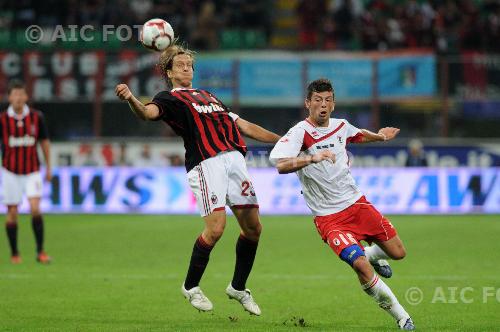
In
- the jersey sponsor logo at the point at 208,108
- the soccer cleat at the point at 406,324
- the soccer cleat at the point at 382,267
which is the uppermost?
the jersey sponsor logo at the point at 208,108

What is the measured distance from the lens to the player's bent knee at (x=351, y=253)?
7.54 meters

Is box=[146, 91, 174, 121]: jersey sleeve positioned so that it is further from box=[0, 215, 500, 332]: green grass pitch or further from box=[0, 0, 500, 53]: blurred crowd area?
box=[0, 0, 500, 53]: blurred crowd area

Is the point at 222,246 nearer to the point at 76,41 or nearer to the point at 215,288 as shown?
the point at 215,288

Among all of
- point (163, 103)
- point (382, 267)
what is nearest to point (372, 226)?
point (382, 267)

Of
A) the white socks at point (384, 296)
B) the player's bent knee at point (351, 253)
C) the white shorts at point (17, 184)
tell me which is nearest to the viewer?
the white socks at point (384, 296)

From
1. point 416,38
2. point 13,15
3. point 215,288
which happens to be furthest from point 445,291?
point 13,15

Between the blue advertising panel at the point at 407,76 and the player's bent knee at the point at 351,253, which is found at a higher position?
the blue advertising panel at the point at 407,76

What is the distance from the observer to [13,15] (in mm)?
25141

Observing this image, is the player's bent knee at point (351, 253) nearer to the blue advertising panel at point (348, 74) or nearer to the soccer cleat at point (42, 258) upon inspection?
the soccer cleat at point (42, 258)

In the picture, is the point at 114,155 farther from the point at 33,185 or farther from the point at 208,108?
the point at 208,108

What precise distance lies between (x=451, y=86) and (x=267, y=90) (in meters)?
4.16

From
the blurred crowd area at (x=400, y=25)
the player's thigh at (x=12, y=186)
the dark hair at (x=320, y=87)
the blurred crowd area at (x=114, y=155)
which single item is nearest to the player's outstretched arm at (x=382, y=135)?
the dark hair at (x=320, y=87)

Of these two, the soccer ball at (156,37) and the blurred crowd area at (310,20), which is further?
the blurred crowd area at (310,20)

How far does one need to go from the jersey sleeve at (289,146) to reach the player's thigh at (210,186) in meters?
0.48
